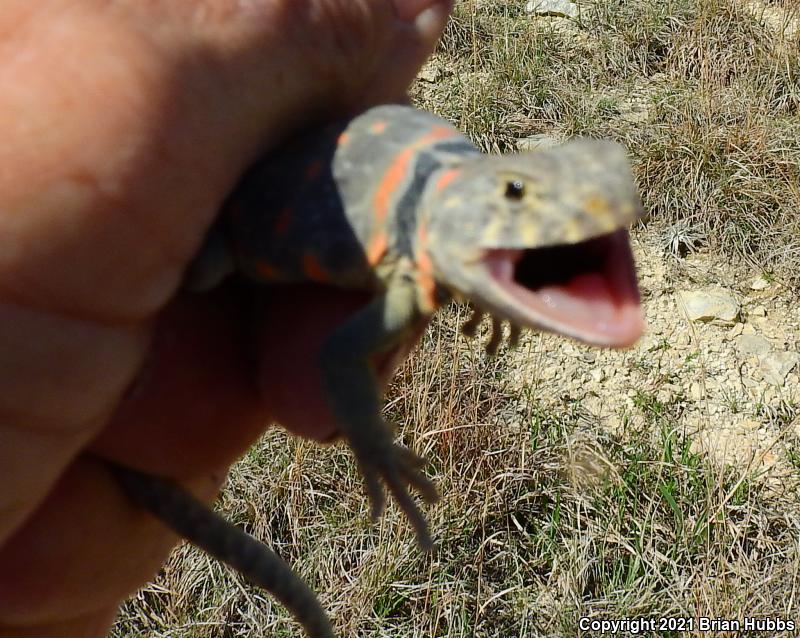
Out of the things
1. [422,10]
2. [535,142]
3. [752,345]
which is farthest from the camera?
[535,142]

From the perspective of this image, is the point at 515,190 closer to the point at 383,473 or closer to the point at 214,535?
the point at 383,473

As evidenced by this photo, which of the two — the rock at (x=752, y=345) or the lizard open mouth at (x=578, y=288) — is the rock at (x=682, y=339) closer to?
the rock at (x=752, y=345)

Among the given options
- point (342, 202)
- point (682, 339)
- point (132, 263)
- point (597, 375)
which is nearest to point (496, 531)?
point (597, 375)

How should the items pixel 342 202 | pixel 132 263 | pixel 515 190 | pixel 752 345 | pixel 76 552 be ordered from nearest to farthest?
pixel 132 263 < pixel 515 190 < pixel 76 552 < pixel 342 202 < pixel 752 345

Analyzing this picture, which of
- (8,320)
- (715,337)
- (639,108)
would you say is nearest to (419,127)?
(8,320)

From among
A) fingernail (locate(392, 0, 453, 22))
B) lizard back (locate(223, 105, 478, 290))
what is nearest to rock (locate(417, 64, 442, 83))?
fingernail (locate(392, 0, 453, 22))

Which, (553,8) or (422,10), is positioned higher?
(422,10)
